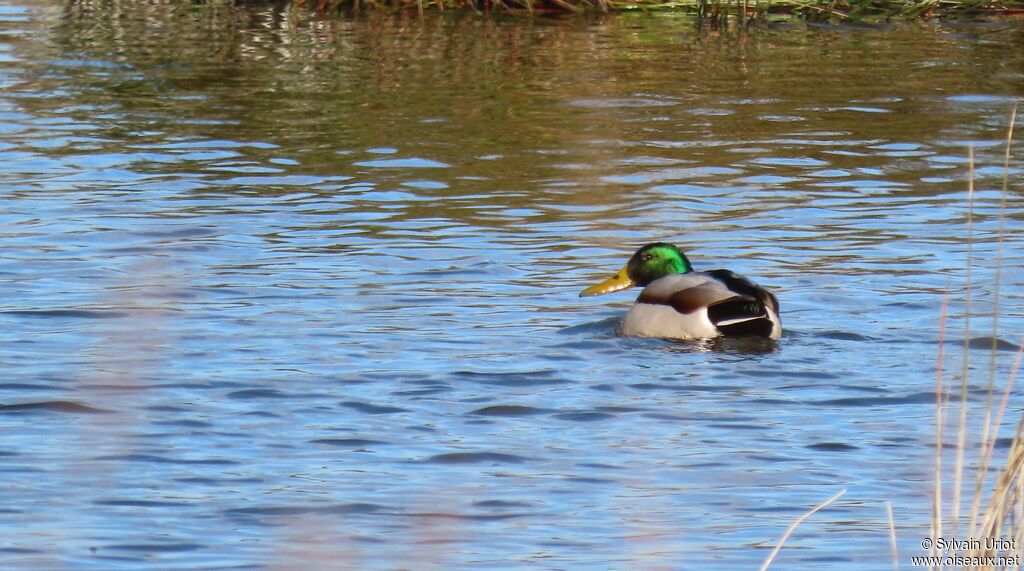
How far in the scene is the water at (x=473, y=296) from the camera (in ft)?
19.2

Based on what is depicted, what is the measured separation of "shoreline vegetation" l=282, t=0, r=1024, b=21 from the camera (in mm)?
22469

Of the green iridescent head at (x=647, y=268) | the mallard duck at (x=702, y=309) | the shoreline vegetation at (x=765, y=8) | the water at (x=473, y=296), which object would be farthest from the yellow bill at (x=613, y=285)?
the shoreline vegetation at (x=765, y=8)

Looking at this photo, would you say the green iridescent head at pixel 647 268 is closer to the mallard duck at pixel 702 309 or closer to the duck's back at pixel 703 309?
the mallard duck at pixel 702 309

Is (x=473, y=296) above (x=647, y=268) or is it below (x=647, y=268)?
below

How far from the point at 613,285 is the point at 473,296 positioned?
2.31ft

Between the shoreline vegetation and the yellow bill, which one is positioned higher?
the shoreline vegetation

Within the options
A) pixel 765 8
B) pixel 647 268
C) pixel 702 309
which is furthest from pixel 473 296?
pixel 765 8

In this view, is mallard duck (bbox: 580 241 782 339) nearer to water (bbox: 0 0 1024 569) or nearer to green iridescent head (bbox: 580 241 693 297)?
water (bbox: 0 0 1024 569)

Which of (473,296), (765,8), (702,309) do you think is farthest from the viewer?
(765,8)

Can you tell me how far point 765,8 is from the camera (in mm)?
22875

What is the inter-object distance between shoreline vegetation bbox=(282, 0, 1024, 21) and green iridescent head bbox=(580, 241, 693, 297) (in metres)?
12.5

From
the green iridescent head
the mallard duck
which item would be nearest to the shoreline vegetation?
the green iridescent head

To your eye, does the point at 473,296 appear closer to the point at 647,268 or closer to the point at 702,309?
the point at 647,268

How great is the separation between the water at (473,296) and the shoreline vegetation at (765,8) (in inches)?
75.1
